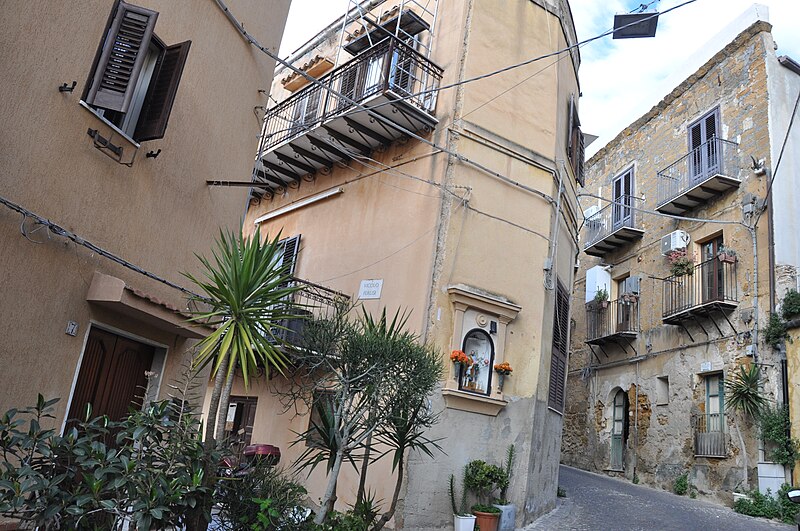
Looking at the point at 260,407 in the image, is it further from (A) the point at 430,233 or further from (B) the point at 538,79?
(B) the point at 538,79

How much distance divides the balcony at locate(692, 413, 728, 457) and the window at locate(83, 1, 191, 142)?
13.9 meters

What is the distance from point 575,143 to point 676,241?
4.55 metres

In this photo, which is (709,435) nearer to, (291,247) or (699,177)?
(699,177)

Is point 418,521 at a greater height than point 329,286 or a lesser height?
lesser

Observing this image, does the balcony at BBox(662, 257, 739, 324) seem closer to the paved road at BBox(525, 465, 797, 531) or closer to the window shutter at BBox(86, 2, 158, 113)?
the paved road at BBox(525, 465, 797, 531)

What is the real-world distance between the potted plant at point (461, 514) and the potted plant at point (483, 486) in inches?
6.0

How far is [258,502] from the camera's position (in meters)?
5.74

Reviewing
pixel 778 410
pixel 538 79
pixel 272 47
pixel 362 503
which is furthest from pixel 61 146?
pixel 778 410

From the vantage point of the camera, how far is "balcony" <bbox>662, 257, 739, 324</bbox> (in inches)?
600

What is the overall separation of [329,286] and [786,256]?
10355 millimetres

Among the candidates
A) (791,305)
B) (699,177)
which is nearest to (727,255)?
(791,305)

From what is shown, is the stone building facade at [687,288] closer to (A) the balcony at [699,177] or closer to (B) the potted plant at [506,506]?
(A) the balcony at [699,177]

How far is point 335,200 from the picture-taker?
46.3 ft

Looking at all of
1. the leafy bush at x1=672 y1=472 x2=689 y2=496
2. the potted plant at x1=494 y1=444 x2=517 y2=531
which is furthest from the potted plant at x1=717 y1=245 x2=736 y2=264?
the potted plant at x1=494 y1=444 x2=517 y2=531
